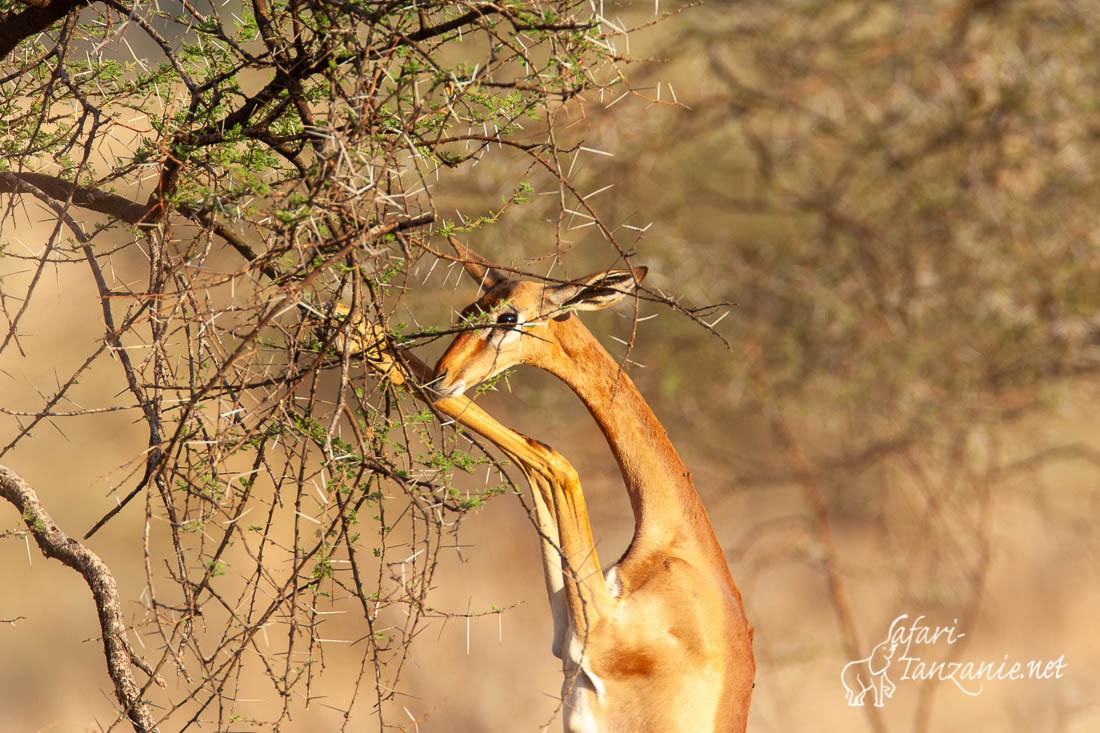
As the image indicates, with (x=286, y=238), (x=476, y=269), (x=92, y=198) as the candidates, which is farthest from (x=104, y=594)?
(x=476, y=269)

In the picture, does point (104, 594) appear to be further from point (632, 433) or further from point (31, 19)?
point (632, 433)

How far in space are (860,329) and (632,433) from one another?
4274 mm

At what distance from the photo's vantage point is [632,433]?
265cm

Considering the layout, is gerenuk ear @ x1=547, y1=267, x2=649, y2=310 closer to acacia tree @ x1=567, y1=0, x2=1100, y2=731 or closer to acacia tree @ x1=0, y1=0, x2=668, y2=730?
acacia tree @ x1=0, y1=0, x2=668, y2=730

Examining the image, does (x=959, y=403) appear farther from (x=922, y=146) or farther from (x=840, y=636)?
(x=840, y=636)

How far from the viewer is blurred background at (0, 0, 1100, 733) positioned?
6219 mm

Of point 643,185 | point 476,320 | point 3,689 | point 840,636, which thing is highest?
point 643,185

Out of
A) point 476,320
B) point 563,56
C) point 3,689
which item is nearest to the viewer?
point 563,56

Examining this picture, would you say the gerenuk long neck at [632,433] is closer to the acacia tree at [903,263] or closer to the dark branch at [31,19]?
the dark branch at [31,19]

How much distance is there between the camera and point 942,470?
6.71 metres

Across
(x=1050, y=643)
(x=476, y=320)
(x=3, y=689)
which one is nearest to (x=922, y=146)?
(x=1050, y=643)

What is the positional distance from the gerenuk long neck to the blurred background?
2.97m

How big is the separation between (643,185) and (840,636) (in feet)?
11.4

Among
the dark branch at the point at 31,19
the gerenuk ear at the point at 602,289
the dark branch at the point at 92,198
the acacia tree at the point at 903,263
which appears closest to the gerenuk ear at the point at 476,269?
the gerenuk ear at the point at 602,289
